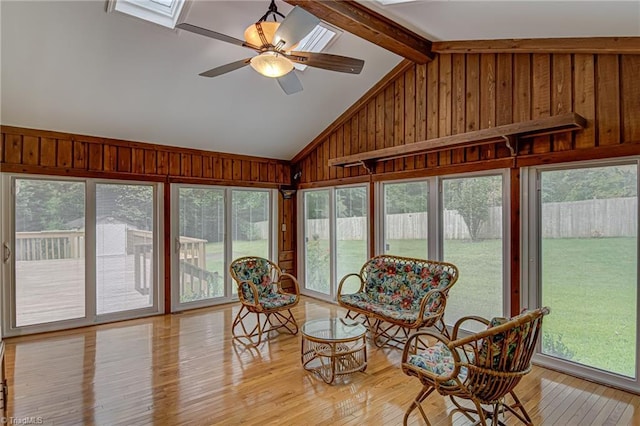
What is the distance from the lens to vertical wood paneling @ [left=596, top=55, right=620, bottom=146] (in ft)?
9.97

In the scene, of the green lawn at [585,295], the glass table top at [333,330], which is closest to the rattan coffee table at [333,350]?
the glass table top at [333,330]

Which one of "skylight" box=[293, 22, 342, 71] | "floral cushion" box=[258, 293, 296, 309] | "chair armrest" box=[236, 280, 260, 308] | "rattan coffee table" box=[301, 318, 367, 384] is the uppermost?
"skylight" box=[293, 22, 342, 71]

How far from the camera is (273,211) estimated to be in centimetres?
659

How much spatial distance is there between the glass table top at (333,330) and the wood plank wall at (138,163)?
9.68 ft

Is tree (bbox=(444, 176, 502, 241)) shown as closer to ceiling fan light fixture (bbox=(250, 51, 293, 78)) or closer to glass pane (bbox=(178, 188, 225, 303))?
ceiling fan light fixture (bbox=(250, 51, 293, 78))

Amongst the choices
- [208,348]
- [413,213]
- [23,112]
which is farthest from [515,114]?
[23,112]

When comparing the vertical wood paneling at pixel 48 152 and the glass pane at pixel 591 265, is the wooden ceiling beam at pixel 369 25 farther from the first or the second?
the vertical wood paneling at pixel 48 152

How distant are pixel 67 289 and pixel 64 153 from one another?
1.77 m

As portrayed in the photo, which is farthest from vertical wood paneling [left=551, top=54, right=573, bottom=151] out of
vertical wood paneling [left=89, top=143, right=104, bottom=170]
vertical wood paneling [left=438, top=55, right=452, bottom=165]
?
vertical wood paneling [left=89, top=143, right=104, bottom=170]

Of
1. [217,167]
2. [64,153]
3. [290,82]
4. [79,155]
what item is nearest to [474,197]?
[290,82]

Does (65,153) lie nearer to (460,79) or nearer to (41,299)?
(41,299)

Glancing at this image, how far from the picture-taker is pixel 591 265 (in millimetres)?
3236

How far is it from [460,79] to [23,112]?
5080mm

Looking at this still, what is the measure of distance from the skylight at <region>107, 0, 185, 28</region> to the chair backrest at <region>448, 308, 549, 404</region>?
3.58 metres
